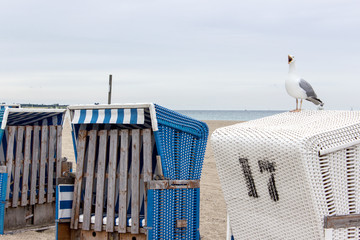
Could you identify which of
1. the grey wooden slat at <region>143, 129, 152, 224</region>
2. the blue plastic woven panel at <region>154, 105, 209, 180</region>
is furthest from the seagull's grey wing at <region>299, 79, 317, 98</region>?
the grey wooden slat at <region>143, 129, 152, 224</region>

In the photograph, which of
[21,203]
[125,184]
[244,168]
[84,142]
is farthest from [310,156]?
[21,203]

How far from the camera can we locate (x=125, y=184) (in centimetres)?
550

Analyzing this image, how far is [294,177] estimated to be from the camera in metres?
4.10

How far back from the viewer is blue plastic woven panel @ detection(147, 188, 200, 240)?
526 cm

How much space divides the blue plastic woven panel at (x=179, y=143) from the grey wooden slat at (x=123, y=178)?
0.46m

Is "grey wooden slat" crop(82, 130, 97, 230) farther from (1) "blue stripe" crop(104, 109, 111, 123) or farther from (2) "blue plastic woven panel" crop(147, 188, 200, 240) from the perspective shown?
(2) "blue plastic woven panel" crop(147, 188, 200, 240)

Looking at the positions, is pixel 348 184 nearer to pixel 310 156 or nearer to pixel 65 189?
pixel 310 156

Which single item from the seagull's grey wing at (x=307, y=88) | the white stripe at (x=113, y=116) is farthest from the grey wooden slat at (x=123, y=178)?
the seagull's grey wing at (x=307, y=88)

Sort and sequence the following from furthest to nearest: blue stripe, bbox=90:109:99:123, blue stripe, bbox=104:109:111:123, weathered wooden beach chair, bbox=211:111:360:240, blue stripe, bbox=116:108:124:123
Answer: blue stripe, bbox=90:109:99:123
blue stripe, bbox=104:109:111:123
blue stripe, bbox=116:108:124:123
weathered wooden beach chair, bbox=211:111:360:240

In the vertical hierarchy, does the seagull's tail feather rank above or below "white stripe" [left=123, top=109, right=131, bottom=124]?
above

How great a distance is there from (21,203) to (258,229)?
3.76 metres

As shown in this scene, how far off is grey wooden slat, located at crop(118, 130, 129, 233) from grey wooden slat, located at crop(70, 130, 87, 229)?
0.54 m

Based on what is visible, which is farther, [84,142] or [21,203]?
[21,203]

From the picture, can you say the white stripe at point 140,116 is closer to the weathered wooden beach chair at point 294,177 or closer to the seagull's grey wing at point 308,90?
the weathered wooden beach chair at point 294,177
